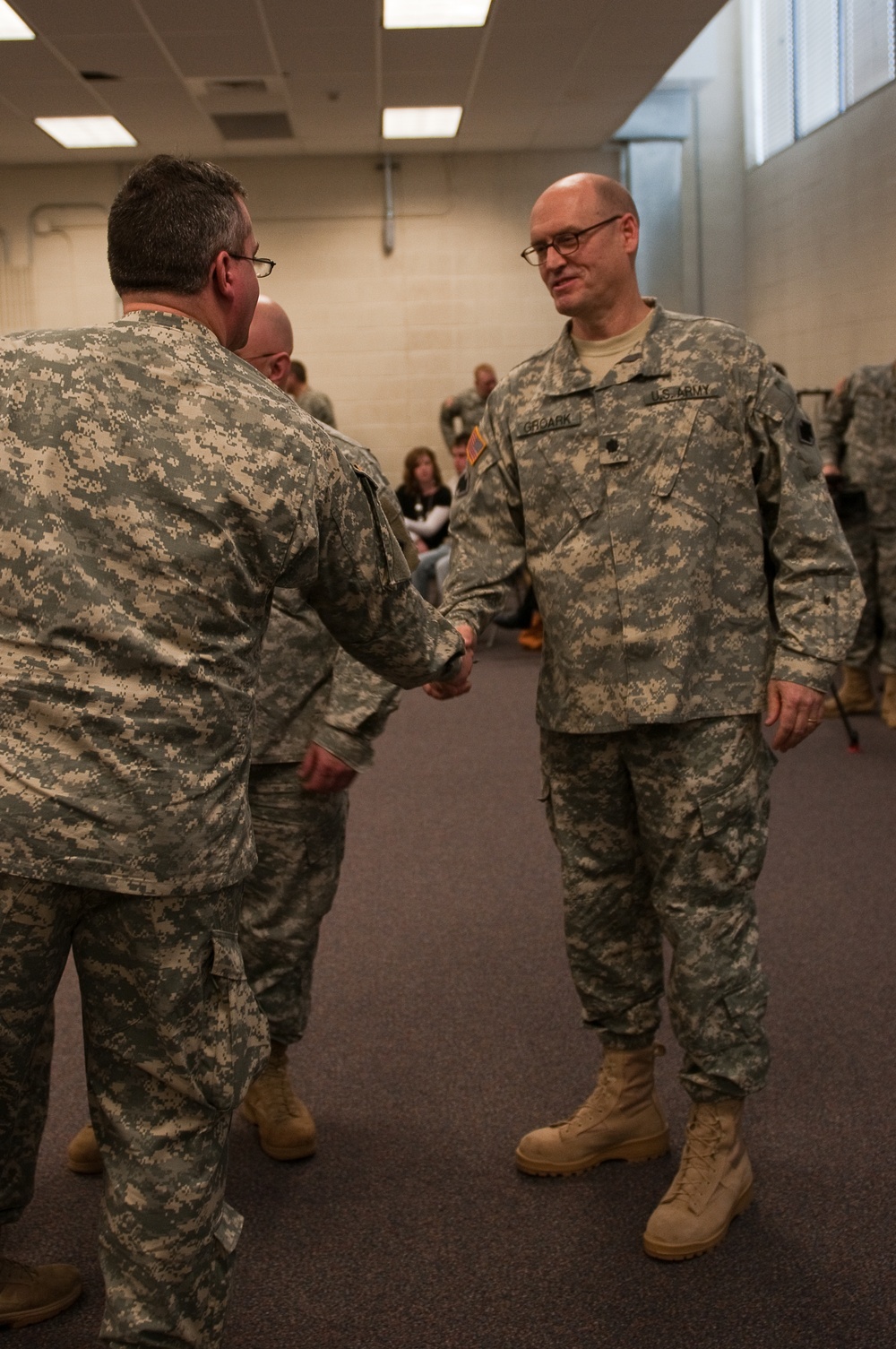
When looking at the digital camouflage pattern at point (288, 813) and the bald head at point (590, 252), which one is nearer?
the bald head at point (590, 252)

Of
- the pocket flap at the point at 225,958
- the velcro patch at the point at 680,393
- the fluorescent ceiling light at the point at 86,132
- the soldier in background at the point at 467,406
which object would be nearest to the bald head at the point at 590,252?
the velcro patch at the point at 680,393

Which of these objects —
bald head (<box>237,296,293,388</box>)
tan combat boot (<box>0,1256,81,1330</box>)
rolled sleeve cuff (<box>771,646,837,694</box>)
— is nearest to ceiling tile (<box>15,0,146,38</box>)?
bald head (<box>237,296,293,388</box>)

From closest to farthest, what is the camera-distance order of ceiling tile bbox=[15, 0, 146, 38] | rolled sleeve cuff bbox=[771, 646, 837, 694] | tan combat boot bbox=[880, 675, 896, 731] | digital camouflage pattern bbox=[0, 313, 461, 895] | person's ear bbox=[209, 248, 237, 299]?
digital camouflage pattern bbox=[0, 313, 461, 895] < person's ear bbox=[209, 248, 237, 299] < rolled sleeve cuff bbox=[771, 646, 837, 694] < tan combat boot bbox=[880, 675, 896, 731] < ceiling tile bbox=[15, 0, 146, 38]

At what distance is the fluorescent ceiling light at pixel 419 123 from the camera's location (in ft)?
28.8

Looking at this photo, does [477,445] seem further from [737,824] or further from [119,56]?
[119,56]

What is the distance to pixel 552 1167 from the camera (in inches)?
87.0

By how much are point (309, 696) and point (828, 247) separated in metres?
7.14

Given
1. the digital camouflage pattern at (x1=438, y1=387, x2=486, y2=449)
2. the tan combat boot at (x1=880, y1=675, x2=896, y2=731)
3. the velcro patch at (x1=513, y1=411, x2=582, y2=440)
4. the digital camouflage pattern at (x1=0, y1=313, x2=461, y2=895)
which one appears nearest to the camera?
the digital camouflage pattern at (x1=0, y1=313, x2=461, y2=895)

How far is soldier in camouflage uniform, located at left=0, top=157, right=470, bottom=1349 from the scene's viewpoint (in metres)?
1.30

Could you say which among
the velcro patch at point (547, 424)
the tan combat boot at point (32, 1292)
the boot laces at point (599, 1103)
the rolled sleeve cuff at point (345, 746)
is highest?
the velcro patch at point (547, 424)

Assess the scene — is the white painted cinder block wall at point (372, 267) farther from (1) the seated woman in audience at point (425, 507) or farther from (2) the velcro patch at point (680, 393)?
(2) the velcro patch at point (680, 393)

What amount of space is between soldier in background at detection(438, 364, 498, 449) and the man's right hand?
7.60 metres

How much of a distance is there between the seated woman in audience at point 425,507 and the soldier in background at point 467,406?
3.21ft

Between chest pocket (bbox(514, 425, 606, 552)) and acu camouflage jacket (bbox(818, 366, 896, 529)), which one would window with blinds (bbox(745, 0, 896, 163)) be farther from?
chest pocket (bbox(514, 425, 606, 552))
